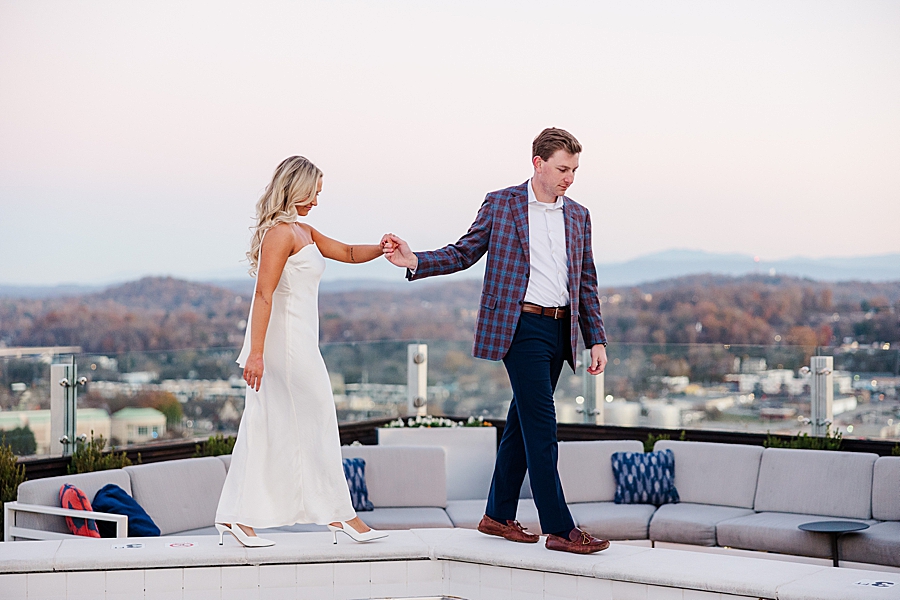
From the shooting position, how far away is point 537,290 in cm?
333

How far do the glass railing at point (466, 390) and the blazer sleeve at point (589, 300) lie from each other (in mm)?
3925

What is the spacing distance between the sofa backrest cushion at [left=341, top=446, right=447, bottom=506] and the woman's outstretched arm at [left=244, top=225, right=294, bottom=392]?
301cm

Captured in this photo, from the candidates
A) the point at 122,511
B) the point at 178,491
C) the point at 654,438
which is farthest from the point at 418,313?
the point at 122,511

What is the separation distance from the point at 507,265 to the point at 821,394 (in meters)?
4.59

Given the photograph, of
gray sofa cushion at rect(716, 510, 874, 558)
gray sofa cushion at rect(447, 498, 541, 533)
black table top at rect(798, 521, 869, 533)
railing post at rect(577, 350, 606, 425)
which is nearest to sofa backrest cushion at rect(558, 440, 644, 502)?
gray sofa cushion at rect(447, 498, 541, 533)

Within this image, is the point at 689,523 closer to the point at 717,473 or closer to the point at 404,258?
the point at 717,473

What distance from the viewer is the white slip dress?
130 inches

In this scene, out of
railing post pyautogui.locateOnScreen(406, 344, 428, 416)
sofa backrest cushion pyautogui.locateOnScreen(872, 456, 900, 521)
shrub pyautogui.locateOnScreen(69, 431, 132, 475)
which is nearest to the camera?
sofa backrest cushion pyautogui.locateOnScreen(872, 456, 900, 521)

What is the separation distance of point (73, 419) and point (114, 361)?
539mm

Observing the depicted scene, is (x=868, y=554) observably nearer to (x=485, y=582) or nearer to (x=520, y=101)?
(x=485, y=582)

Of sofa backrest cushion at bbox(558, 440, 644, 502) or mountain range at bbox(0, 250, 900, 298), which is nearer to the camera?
sofa backrest cushion at bbox(558, 440, 644, 502)

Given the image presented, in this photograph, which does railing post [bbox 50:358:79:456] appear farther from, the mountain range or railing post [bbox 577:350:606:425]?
the mountain range

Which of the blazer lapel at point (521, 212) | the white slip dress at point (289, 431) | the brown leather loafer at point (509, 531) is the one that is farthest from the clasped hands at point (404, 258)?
the brown leather loafer at point (509, 531)

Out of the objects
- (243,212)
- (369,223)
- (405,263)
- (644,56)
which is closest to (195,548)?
(405,263)
